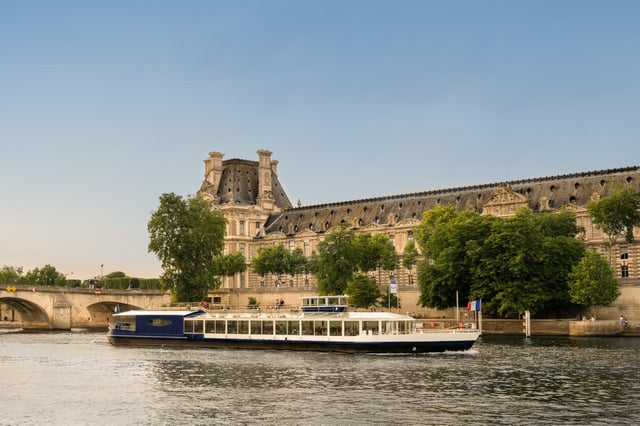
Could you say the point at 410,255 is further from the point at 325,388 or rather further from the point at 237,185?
the point at 325,388

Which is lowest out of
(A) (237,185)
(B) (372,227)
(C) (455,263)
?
(C) (455,263)

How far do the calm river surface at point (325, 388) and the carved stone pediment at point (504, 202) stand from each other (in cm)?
5719

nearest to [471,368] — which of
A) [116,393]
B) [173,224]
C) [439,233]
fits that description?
[116,393]

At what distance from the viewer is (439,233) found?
11675 cm

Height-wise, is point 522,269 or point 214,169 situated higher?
point 214,169

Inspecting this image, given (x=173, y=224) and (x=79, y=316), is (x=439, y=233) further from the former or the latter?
(x=79, y=316)

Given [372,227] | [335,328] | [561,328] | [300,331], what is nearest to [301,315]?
[300,331]

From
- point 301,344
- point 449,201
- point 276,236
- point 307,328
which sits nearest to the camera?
point 301,344

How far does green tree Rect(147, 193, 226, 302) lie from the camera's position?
425 feet

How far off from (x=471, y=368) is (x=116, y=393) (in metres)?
23.2

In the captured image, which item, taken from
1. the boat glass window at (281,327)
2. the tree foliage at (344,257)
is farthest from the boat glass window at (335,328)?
the tree foliage at (344,257)

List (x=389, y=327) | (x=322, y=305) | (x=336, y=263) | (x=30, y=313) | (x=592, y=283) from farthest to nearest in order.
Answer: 1. (x=30, y=313)
2. (x=336, y=263)
3. (x=592, y=283)
4. (x=322, y=305)
5. (x=389, y=327)

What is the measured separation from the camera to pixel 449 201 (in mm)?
145375

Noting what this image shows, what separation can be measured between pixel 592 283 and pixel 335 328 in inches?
1358
